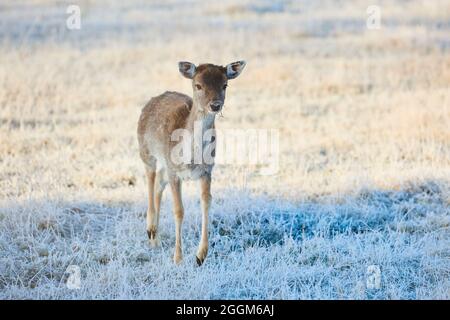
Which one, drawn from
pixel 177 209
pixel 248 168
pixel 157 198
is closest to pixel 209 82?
pixel 177 209

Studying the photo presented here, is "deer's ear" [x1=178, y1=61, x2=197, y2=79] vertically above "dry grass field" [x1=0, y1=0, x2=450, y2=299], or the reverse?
"deer's ear" [x1=178, y1=61, x2=197, y2=79]

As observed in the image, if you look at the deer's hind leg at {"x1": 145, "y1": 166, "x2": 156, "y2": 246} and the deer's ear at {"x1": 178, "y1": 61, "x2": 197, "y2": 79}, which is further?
the deer's hind leg at {"x1": 145, "y1": 166, "x2": 156, "y2": 246}

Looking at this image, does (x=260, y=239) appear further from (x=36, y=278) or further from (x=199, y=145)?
(x=36, y=278)

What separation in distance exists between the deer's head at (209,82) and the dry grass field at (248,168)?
62.8 inches

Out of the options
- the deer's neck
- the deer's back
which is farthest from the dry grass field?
the deer's neck

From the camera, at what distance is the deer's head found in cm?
723

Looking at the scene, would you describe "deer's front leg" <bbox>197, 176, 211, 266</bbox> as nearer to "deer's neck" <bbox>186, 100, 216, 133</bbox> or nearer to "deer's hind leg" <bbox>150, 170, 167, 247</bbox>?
"deer's neck" <bbox>186, 100, 216, 133</bbox>

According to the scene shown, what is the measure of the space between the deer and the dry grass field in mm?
336

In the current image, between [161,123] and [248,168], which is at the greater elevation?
[161,123]

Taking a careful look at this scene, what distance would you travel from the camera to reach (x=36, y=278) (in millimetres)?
7266

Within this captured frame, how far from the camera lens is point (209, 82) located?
733 centimetres

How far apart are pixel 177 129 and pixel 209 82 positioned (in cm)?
74

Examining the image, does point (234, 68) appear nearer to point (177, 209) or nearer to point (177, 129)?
point (177, 129)
